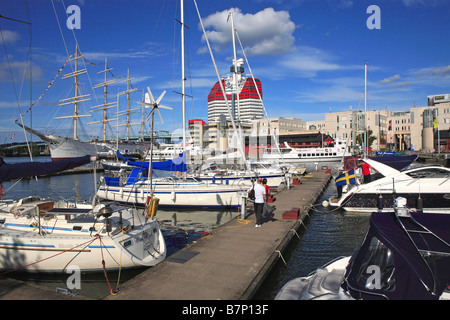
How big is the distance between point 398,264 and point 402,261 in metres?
0.09

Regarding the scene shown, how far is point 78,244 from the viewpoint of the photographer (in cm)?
888

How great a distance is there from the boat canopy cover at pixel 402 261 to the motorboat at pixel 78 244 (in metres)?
6.33

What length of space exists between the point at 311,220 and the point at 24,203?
47.2 ft

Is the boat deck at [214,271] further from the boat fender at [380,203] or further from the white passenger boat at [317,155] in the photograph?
the white passenger boat at [317,155]

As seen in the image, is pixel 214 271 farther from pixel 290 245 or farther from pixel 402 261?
pixel 290 245

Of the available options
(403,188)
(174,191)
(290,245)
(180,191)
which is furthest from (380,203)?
(174,191)

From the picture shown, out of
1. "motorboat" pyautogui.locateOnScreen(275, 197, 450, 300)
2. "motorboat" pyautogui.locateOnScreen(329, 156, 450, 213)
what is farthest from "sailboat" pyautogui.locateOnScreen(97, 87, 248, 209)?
"motorboat" pyautogui.locateOnScreen(275, 197, 450, 300)

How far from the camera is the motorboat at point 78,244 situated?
348 inches

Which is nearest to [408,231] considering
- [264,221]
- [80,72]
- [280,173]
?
[264,221]

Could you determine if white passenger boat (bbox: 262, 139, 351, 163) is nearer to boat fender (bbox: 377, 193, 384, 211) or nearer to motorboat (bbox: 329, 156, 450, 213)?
motorboat (bbox: 329, 156, 450, 213)

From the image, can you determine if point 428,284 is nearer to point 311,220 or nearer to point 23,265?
point 23,265

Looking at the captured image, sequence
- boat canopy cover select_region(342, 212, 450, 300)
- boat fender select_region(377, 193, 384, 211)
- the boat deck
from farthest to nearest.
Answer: boat fender select_region(377, 193, 384, 211) < the boat deck < boat canopy cover select_region(342, 212, 450, 300)

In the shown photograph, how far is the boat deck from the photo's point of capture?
660 cm

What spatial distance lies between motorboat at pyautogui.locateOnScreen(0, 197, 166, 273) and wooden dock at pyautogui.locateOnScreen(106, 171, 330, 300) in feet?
4.05
